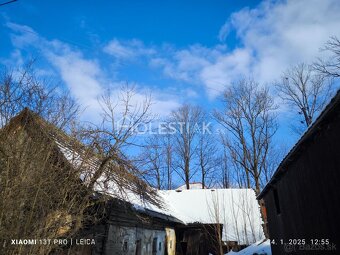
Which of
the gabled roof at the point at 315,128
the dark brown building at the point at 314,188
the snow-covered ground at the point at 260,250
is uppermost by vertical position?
the gabled roof at the point at 315,128

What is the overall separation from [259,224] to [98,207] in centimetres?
1625

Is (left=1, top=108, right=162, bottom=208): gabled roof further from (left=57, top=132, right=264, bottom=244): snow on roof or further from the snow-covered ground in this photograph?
(left=57, top=132, right=264, bottom=244): snow on roof

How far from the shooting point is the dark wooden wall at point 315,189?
19.1 ft

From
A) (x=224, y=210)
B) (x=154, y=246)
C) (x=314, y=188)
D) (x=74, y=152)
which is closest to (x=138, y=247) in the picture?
(x=154, y=246)

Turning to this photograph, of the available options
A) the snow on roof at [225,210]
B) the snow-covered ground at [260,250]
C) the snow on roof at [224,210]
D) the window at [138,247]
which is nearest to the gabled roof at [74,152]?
the window at [138,247]

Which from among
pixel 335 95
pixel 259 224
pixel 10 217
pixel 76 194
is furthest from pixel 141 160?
pixel 259 224

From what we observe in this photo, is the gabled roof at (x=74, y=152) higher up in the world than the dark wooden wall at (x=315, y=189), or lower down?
higher up

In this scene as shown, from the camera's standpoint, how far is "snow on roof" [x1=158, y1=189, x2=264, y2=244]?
21703 mm

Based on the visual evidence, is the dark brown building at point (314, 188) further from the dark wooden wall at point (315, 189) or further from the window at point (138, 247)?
the window at point (138, 247)

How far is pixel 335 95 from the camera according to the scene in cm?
484

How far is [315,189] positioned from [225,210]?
18501 millimetres

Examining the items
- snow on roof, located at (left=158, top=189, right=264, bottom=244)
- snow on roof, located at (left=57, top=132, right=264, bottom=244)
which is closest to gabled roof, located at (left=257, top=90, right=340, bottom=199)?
snow on roof, located at (left=57, top=132, right=264, bottom=244)

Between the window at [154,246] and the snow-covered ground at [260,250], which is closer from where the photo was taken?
the snow-covered ground at [260,250]

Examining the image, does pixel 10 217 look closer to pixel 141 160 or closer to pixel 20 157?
pixel 20 157
